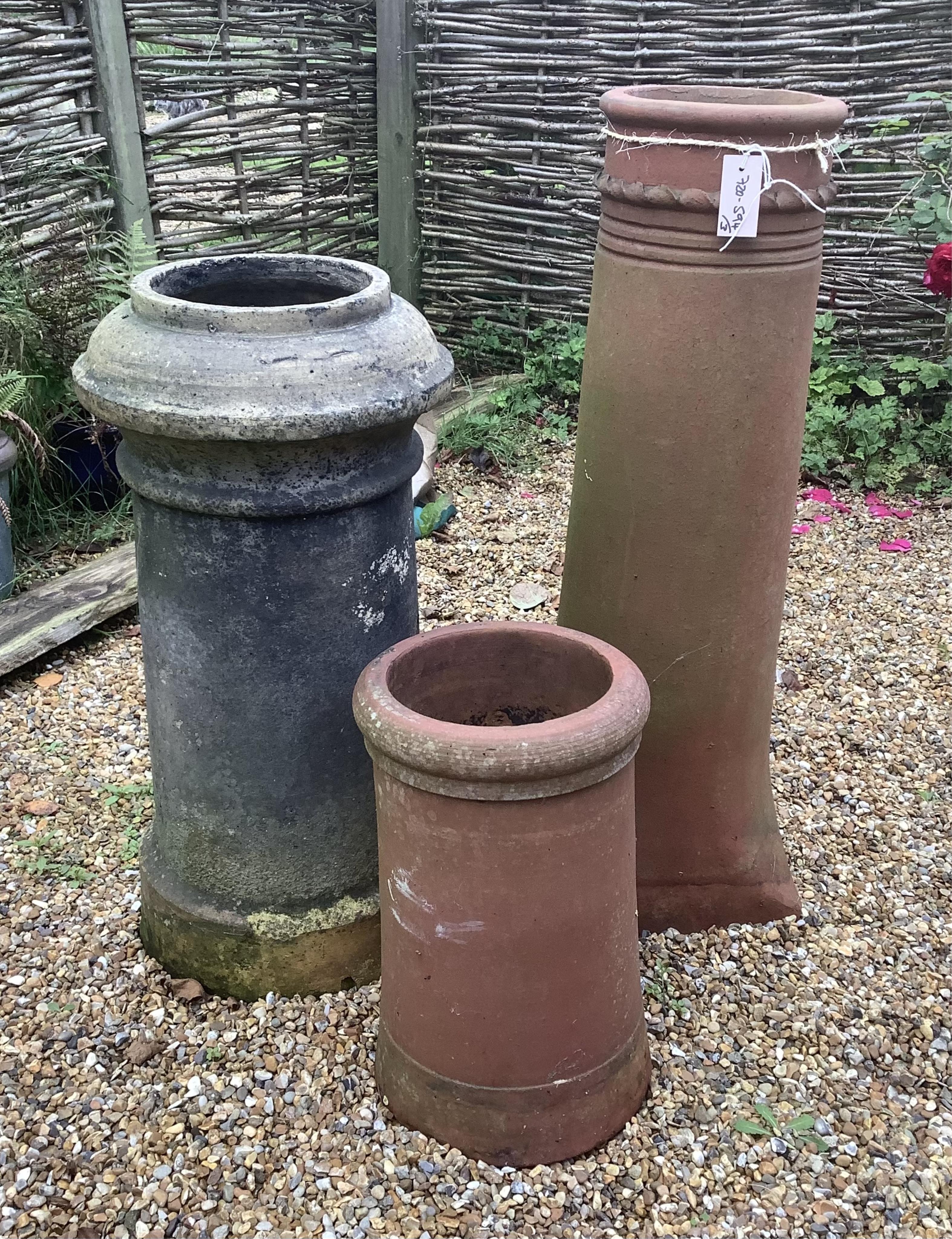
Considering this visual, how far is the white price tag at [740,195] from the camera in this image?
75.7 inches

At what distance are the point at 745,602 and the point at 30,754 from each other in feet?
6.98

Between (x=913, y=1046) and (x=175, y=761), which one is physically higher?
(x=175, y=761)

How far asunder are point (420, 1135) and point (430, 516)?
9.60ft

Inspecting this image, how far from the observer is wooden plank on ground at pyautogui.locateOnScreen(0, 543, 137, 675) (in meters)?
3.50

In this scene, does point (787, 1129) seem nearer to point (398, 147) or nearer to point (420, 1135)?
point (420, 1135)

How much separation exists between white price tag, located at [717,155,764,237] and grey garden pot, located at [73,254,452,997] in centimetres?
60

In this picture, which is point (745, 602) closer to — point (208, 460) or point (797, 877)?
point (797, 877)

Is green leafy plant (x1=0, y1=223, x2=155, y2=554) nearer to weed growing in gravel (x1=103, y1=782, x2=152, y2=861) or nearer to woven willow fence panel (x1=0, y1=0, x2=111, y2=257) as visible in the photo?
woven willow fence panel (x1=0, y1=0, x2=111, y2=257)

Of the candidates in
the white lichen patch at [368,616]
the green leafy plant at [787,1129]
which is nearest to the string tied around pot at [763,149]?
the white lichen patch at [368,616]

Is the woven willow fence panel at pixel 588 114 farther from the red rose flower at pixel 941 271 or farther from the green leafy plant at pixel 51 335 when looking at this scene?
the green leafy plant at pixel 51 335

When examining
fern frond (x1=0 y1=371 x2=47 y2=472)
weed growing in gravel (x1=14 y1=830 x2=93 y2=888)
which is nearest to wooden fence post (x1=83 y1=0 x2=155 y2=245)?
fern frond (x1=0 y1=371 x2=47 y2=472)

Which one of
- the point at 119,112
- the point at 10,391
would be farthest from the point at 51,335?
the point at 119,112

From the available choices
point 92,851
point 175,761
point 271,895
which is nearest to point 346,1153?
point 271,895

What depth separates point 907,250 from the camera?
16.4ft
